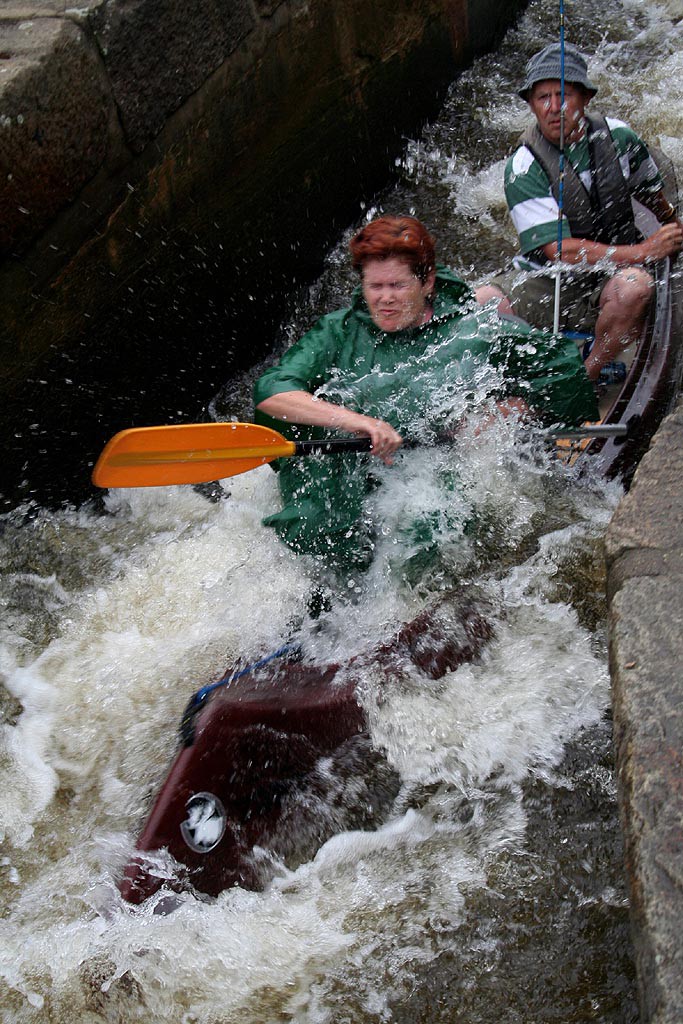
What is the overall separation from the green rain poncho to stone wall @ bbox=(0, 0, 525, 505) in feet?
3.07

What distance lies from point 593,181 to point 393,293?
48.2 inches

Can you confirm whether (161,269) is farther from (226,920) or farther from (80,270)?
(226,920)

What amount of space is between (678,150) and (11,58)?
325cm

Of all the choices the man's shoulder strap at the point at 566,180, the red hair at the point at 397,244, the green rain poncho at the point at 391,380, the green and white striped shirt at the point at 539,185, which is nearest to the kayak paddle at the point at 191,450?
the green rain poncho at the point at 391,380

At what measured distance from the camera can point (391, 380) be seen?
2.57 metres

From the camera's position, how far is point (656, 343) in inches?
123

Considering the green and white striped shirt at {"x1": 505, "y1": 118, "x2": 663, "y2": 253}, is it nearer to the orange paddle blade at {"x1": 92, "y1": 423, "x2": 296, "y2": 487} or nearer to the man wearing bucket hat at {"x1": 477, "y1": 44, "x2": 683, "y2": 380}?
the man wearing bucket hat at {"x1": 477, "y1": 44, "x2": 683, "y2": 380}

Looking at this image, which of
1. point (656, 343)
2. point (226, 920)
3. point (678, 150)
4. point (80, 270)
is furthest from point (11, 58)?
point (678, 150)

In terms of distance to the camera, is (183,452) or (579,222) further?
(579,222)

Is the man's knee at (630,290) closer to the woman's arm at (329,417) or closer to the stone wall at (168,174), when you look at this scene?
the woman's arm at (329,417)

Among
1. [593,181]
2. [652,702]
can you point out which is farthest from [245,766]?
[593,181]

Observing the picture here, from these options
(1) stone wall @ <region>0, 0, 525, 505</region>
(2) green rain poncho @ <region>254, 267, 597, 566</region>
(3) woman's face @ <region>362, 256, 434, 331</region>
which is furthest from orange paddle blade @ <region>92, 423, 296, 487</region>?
(1) stone wall @ <region>0, 0, 525, 505</region>

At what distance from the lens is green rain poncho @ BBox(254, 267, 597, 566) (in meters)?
2.55

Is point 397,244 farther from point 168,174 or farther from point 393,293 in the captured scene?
point 168,174
